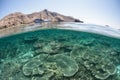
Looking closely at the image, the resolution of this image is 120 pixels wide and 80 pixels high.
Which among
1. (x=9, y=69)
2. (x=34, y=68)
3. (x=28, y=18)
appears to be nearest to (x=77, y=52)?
(x=34, y=68)

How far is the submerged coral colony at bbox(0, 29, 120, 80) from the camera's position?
6.77 meters

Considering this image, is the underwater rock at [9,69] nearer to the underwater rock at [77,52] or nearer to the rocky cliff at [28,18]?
the underwater rock at [77,52]

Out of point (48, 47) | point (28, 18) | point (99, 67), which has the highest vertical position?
point (28, 18)

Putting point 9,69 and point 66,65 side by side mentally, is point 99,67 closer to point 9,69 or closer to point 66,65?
point 66,65

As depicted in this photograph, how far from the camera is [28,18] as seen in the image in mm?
13273

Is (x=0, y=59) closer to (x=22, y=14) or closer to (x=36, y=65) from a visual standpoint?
(x=36, y=65)

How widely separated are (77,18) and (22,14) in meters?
3.66

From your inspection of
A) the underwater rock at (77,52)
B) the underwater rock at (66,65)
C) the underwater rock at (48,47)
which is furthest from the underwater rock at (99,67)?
the underwater rock at (48,47)

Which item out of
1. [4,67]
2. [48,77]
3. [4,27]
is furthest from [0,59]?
[4,27]

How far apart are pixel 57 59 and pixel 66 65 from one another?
479 millimetres

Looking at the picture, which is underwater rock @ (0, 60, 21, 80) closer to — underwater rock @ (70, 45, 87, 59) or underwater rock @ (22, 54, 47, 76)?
underwater rock @ (22, 54, 47, 76)

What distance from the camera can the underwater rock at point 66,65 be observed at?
6.53 meters

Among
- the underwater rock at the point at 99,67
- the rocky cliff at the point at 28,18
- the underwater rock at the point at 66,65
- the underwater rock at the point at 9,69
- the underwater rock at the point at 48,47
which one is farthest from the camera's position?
the rocky cliff at the point at 28,18

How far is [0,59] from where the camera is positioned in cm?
894
